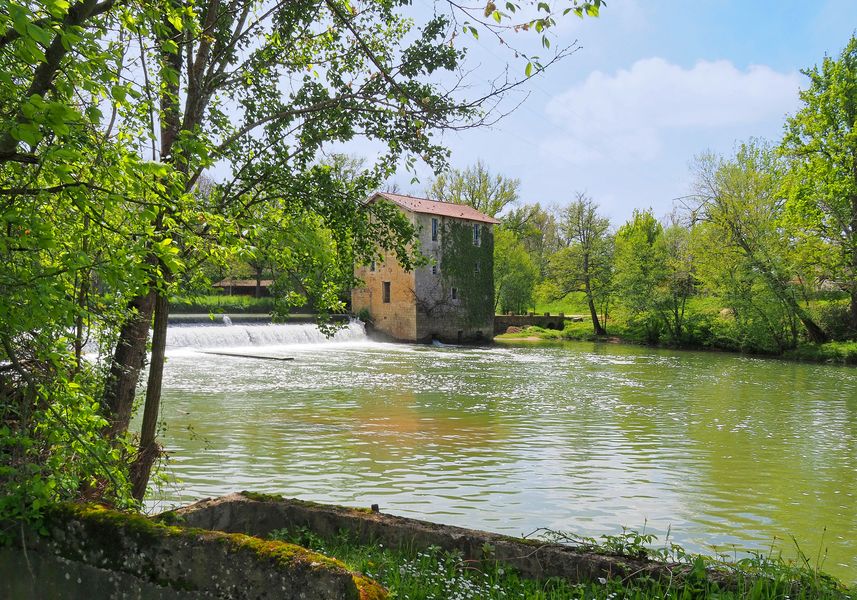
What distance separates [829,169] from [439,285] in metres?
21.0

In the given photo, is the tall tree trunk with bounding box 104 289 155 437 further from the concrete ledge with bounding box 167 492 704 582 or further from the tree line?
the tree line

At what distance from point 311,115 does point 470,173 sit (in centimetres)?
5043

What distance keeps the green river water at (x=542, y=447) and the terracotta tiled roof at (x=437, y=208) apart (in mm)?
17583

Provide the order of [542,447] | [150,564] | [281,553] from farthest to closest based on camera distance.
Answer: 1. [542,447]
2. [150,564]
3. [281,553]

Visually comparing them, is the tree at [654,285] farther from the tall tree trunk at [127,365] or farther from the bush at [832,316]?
the tall tree trunk at [127,365]

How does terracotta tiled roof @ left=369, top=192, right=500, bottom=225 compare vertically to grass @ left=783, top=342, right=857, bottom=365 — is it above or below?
above

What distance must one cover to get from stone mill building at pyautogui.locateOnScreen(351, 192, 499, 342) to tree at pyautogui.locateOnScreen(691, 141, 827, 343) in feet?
44.8

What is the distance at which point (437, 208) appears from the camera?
42.4m

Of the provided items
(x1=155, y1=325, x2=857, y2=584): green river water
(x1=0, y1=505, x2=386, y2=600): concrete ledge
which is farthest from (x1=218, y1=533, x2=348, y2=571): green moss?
(x1=155, y1=325, x2=857, y2=584): green river water

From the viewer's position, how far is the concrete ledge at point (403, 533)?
4.27m

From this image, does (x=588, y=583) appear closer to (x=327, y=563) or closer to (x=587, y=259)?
(x=327, y=563)

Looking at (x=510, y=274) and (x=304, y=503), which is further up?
(x=510, y=274)

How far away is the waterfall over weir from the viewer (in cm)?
2962

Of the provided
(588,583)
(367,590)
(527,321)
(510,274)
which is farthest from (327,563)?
(510,274)
